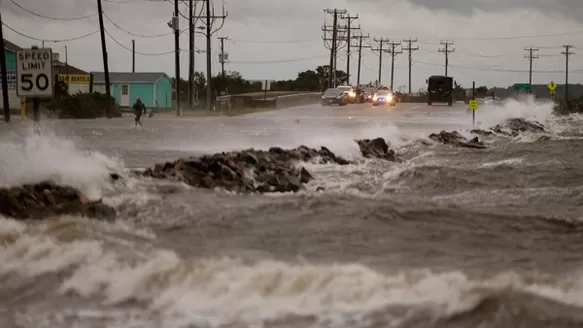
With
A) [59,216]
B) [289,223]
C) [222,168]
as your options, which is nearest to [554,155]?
[222,168]

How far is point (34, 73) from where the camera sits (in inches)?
731

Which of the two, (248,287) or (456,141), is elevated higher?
(248,287)

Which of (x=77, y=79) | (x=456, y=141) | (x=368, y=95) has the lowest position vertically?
(x=456, y=141)

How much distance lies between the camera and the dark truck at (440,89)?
8750 cm

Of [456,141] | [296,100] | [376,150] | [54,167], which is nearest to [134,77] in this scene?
[296,100]

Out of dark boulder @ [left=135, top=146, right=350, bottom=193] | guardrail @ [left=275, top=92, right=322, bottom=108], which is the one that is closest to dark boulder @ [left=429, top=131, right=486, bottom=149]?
dark boulder @ [left=135, top=146, right=350, bottom=193]

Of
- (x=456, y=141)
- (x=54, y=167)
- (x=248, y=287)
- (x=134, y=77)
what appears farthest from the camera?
(x=134, y=77)

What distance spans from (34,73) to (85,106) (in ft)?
126

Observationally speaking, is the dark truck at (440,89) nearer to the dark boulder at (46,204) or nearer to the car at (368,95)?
the car at (368,95)

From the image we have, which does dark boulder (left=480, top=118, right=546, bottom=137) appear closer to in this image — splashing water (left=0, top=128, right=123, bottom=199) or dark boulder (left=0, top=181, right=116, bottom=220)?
splashing water (left=0, top=128, right=123, bottom=199)

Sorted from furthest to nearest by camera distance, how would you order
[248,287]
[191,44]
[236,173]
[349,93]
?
[349,93]
[191,44]
[236,173]
[248,287]

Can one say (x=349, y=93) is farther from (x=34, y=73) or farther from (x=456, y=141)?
(x=34, y=73)

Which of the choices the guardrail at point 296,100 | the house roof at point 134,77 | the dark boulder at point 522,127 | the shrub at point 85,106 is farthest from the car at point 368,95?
the shrub at point 85,106

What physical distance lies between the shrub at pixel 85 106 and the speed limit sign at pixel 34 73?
36.2 m
